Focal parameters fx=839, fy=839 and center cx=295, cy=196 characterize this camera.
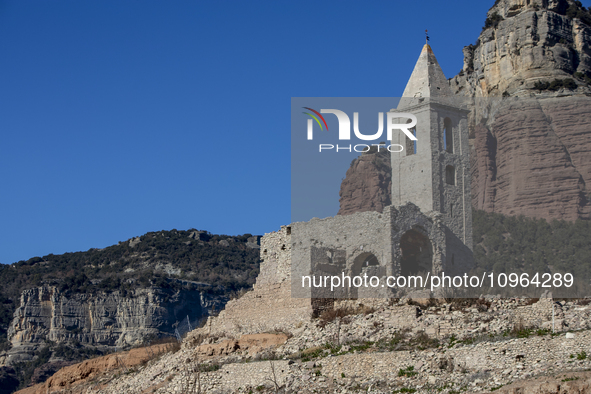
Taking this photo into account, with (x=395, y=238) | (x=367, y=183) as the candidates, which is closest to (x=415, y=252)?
(x=395, y=238)

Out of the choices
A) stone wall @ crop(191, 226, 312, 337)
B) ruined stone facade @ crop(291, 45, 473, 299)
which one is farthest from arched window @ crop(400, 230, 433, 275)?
stone wall @ crop(191, 226, 312, 337)

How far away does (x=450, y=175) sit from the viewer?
4062cm

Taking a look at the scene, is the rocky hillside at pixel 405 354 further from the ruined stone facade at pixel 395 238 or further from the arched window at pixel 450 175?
the arched window at pixel 450 175

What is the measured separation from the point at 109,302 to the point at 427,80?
109 feet

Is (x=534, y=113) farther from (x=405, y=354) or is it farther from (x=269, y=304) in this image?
(x=405, y=354)

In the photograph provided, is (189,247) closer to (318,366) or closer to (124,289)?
(124,289)

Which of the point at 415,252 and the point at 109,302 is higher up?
the point at 415,252

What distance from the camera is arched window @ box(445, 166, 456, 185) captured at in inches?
1587

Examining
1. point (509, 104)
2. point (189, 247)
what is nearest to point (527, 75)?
point (509, 104)

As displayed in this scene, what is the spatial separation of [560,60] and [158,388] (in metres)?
48.7

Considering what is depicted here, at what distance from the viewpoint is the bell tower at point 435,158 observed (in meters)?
39.2

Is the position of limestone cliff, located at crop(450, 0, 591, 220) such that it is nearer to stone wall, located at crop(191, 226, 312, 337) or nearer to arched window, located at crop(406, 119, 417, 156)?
arched window, located at crop(406, 119, 417, 156)

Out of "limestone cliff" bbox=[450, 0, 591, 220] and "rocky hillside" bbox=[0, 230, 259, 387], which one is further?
"limestone cliff" bbox=[450, 0, 591, 220]

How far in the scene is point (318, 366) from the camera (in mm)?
24625
